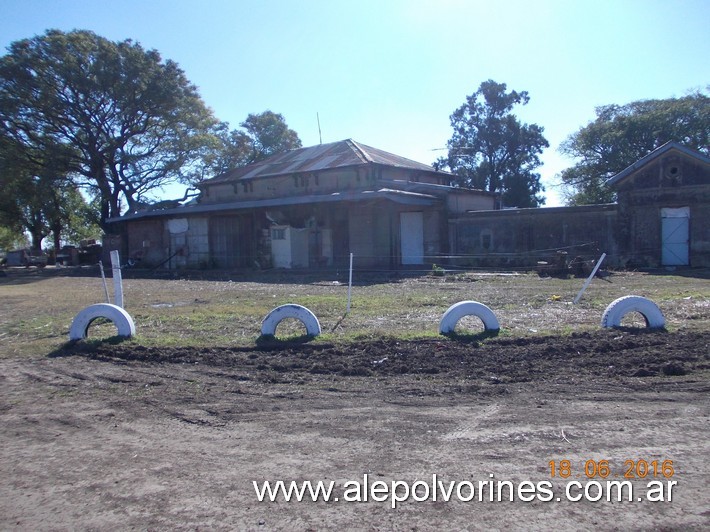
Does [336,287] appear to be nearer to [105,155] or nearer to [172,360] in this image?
[172,360]

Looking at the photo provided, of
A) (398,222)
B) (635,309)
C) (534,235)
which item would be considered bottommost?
(635,309)

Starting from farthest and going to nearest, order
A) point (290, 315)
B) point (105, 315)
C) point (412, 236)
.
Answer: point (412, 236), point (105, 315), point (290, 315)

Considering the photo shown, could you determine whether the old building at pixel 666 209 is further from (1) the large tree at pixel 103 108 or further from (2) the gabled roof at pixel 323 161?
(1) the large tree at pixel 103 108

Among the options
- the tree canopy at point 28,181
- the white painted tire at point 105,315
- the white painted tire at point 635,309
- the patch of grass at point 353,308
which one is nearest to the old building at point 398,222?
the patch of grass at point 353,308

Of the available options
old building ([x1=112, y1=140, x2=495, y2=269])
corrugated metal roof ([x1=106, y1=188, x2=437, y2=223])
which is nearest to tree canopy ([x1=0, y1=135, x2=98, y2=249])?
old building ([x1=112, y1=140, x2=495, y2=269])

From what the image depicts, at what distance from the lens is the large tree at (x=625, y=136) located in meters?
39.8

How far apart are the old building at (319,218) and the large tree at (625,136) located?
15070mm

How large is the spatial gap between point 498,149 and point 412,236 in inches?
978

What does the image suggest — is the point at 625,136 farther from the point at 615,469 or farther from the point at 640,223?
the point at 615,469

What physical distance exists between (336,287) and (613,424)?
44.3 ft

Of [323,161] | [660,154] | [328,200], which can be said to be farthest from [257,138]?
[660,154]

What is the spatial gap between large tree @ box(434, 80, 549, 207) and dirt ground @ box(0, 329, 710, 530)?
136 ft

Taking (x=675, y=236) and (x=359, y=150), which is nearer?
(x=675, y=236)

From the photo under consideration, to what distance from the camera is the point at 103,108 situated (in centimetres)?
3822
